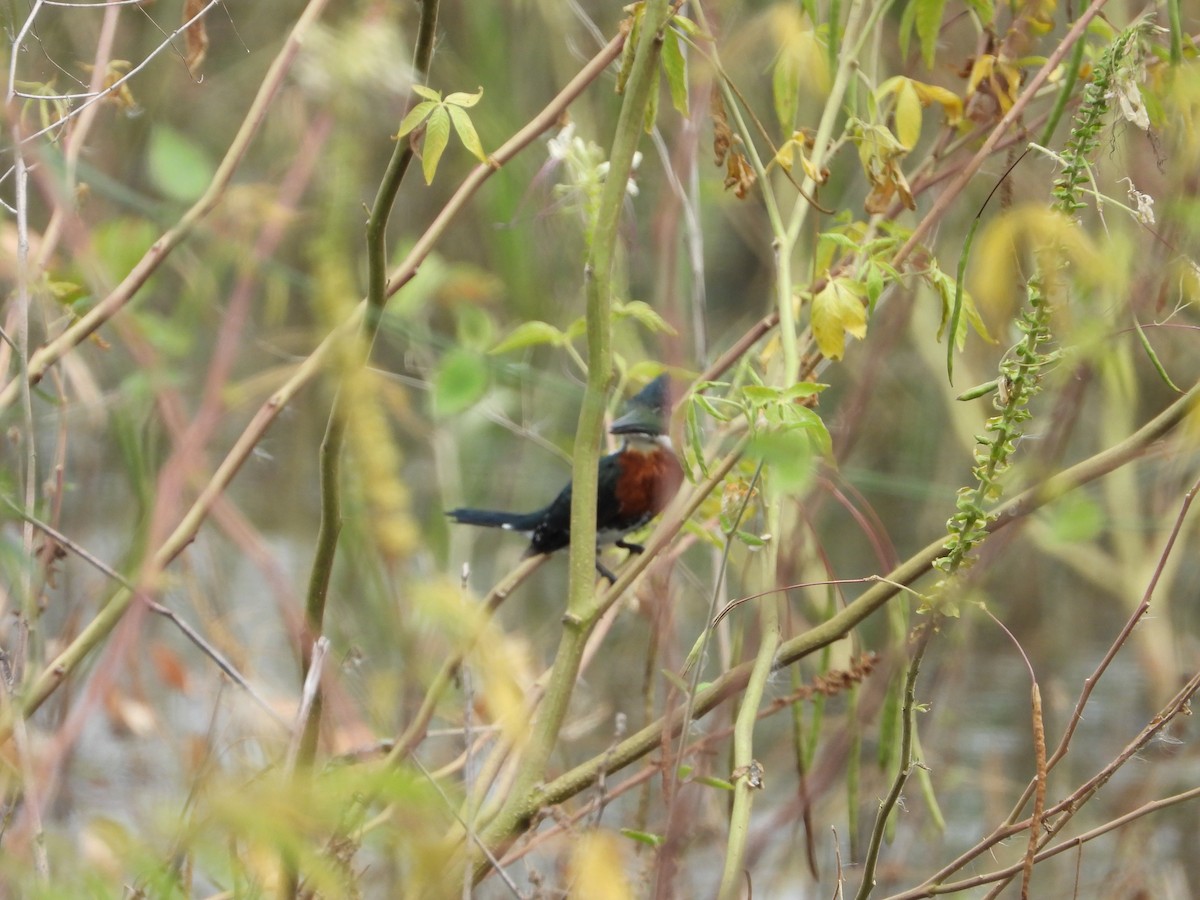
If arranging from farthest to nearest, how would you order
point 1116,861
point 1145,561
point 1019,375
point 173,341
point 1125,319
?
point 1145,561
point 1116,861
point 173,341
point 1125,319
point 1019,375

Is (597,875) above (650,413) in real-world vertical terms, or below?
above

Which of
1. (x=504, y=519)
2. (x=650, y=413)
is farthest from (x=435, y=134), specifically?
(x=504, y=519)

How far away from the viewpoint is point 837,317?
1.25 metres

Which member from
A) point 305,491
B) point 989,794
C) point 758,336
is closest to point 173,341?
point 758,336

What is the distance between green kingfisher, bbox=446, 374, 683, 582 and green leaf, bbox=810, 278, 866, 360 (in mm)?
1476

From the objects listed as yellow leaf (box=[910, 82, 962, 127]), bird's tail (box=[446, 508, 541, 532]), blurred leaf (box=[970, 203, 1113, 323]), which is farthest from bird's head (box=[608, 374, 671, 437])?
blurred leaf (box=[970, 203, 1113, 323])

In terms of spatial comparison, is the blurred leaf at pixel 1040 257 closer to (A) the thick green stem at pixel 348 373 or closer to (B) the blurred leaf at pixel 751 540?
(B) the blurred leaf at pixel 751 540

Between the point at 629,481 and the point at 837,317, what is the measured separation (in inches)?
66.9

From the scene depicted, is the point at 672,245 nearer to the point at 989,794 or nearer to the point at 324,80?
the point at 324,80

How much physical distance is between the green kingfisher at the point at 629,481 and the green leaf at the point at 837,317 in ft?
4.84

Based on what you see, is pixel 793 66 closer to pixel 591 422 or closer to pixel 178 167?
pixel 591 422

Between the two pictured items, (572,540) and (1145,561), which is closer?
(572,540)

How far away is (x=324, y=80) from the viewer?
128cm

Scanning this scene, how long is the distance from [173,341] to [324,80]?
0.33 m
